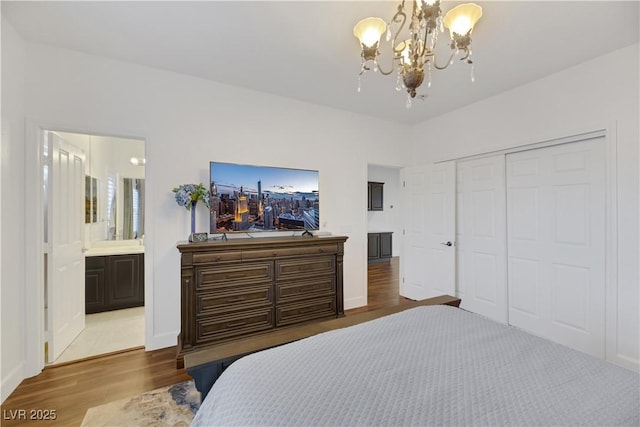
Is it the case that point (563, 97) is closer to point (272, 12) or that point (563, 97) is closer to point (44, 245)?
point (272, 12)

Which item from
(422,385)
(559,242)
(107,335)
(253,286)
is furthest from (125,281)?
(559,242)

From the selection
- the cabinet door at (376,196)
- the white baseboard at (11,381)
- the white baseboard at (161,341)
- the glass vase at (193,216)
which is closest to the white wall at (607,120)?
the glass vase at (193,216)

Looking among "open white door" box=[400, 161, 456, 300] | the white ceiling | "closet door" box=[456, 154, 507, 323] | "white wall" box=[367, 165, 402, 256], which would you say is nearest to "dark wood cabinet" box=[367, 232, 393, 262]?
"white wall" box=[367, 165, 402, 256]

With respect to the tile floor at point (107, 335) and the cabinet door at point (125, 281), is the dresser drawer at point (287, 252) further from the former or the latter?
the cabinet door at point (125, 281)

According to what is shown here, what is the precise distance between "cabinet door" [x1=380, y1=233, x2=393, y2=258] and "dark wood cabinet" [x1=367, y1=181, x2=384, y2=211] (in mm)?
763

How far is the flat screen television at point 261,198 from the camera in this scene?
2.81 m

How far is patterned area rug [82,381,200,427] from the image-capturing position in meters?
1.73

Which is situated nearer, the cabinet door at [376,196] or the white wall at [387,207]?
the cabinet door at [376,196]

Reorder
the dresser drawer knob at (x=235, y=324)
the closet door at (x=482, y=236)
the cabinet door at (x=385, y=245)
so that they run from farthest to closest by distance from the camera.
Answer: the cabinet door at (x=385, y=245), the closet door at (x=482, y=236), the dresser drawer knob at (x=235, y=324)

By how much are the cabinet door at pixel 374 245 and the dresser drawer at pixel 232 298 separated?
4.90 meters

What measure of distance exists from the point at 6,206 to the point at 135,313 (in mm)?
2097

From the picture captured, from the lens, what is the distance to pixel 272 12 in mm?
1918

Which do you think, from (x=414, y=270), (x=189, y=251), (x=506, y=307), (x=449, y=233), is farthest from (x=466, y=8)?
(x=414, y=270)

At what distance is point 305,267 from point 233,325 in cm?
87
